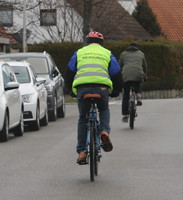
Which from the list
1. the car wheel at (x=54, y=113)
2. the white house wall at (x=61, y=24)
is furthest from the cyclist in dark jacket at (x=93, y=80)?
the white house wall at (x=61, y=24)

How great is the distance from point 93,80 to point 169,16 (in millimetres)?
59567

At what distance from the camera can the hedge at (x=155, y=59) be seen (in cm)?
4353

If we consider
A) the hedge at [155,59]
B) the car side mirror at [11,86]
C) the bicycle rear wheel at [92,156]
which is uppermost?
the car side mirror at [11,86]

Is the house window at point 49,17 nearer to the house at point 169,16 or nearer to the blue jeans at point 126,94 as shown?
the house at point 169,16

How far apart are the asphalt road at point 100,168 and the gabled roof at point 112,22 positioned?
32.2 meters

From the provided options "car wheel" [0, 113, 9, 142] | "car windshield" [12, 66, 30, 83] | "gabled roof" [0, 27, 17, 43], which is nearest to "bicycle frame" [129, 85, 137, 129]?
"car windshield" [12, 66, 30, 83]

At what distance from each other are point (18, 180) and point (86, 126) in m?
1.05

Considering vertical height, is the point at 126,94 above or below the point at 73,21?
below

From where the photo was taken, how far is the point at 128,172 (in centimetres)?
1188

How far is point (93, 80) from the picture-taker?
36.6 ft

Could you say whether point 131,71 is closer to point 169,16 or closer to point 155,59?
point 155,59

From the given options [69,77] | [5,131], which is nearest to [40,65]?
[5,131]

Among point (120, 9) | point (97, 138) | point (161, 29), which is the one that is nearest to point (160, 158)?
point (97, 138)

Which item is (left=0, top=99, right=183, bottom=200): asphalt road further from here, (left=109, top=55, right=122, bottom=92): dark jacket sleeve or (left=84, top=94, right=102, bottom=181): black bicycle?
(left=109, top=55, right=122, bottom=92): dark jacket sleeve
